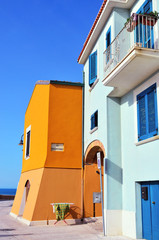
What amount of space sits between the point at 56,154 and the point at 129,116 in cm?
490

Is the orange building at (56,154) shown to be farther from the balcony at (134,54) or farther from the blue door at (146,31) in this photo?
the blue door at (146,31)

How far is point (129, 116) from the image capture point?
10.8 m

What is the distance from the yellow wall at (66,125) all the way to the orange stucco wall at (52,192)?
421mm

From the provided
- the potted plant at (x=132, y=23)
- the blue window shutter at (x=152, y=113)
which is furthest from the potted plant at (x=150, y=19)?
the blue window shutter at (x=152, y=113)

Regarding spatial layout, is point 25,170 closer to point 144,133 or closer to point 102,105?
point 102,105

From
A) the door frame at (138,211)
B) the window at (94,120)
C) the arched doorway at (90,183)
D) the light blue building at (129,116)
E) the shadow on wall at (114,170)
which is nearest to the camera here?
the light blue building at (129,116)

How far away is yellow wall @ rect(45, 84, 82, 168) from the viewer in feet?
47.3

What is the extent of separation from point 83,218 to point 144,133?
594cm

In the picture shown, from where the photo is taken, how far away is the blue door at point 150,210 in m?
8.93

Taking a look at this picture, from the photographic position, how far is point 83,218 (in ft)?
44.9

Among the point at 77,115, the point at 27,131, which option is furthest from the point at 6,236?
the point at 27,131

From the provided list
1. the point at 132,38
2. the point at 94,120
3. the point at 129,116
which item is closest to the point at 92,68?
the point at 94,120

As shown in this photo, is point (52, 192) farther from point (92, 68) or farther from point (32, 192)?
point (92, 68)

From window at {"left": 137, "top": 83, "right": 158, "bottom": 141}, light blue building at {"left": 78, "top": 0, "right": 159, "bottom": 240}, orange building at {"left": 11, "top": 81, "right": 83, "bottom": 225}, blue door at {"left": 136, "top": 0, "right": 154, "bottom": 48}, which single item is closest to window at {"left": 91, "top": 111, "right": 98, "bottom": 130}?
light blue building at {"left": 78, "top": 0, "right": 159, "bottom": 240}
